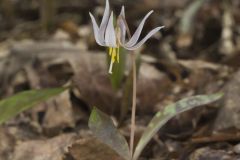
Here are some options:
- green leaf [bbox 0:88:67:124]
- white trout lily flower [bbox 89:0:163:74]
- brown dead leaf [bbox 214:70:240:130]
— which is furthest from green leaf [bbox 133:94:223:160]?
green leaf [bbox 0:88:67:124]

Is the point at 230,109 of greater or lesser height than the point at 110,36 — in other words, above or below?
below

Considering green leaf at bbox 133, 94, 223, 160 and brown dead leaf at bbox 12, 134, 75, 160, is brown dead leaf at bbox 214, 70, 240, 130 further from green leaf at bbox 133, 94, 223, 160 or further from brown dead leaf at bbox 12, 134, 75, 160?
brown dead leaf at bbox 12, 134, 75, 160

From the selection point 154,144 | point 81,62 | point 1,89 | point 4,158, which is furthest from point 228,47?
point 4,158

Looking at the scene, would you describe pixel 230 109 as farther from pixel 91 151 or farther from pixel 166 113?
pixel 91 151

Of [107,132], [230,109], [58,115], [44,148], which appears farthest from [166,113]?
[58,115]

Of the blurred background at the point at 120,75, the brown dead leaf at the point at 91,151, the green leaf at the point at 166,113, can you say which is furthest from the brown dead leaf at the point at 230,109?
the brown dead leaf at the point at 91,151

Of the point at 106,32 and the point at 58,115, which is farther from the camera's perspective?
the point at 58,115
